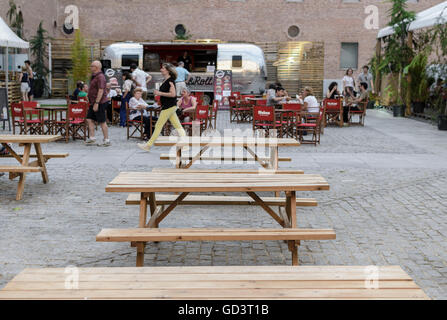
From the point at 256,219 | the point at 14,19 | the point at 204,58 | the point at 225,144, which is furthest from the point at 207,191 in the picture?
the point at 14,19

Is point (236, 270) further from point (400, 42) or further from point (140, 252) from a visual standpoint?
point (400, 42)

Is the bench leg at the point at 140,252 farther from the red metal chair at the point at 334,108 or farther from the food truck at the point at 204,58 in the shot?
the food truck at the point at 204,58

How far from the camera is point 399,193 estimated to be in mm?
7988

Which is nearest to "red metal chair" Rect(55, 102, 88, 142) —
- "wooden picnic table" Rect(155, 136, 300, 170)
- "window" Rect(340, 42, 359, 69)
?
"wooden picnic table" Rect(155, 136, 300, 170)

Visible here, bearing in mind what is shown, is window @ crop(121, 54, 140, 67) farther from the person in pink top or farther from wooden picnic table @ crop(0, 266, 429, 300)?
wooden picnic table @ crop(0, 266, 429, 300)

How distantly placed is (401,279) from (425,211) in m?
4.23

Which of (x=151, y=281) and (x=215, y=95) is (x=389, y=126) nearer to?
(x=215, y=95)

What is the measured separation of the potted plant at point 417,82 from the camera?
19.4m

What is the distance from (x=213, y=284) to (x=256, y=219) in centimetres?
356

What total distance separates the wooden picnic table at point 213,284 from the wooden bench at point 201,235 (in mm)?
1163

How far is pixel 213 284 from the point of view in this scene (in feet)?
9.80

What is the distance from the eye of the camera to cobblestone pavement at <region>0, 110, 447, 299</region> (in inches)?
202

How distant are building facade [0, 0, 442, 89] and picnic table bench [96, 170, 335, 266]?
30094 mm

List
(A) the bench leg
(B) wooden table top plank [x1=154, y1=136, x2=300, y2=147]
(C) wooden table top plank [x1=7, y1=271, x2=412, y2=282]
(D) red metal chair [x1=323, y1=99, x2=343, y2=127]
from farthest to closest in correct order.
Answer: (D) red metal chair [x1=323, y1=99, x2=343, y2=127]
(B) wooden table top plank [x1=154, y1=136, x2=300, y2=147]
(A) the bench leg
(C) wooden table top plank [x1=7, y1=271, x2=412, y2=282]
